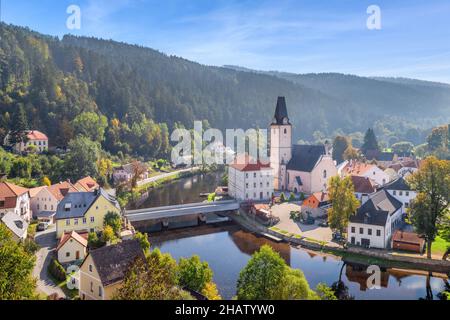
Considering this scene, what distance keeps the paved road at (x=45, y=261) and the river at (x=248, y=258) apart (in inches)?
318

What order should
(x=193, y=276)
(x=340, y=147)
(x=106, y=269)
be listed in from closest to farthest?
(x=106, y=269) < (x=193, y=276) < (x=340, y=147)

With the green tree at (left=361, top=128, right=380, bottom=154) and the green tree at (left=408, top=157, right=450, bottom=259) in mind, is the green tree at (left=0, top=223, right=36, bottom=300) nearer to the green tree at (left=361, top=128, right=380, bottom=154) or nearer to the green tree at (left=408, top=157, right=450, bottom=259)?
the green tree at (left=408, top=157, right=450, bottom=259)

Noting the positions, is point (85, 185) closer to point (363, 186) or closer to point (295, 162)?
point (295, 162)

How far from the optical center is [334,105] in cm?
17925

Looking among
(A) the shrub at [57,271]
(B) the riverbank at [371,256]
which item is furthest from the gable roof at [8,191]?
(B) the riverbank at [371,256]

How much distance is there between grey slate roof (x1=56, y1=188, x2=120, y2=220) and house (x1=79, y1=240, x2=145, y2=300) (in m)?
11.6

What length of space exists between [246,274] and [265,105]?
135 m

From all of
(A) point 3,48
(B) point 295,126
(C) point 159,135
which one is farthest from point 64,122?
(B) point 295,126

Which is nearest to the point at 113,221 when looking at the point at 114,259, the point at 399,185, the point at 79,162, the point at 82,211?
the point at 82,211

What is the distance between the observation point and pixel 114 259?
702 inches

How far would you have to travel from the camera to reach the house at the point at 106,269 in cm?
1694

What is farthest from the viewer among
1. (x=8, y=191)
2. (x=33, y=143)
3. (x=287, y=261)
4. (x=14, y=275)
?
(x=33, y=143)

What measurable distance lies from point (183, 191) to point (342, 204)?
94.4 feet

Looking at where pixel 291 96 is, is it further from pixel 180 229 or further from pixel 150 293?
pixel 150 293
